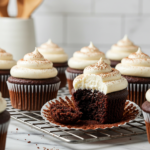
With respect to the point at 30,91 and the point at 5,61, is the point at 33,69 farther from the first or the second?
the point at 5,61

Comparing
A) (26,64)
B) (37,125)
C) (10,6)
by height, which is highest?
(10,6)

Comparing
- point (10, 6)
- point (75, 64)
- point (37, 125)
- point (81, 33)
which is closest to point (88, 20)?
point (81, 33)

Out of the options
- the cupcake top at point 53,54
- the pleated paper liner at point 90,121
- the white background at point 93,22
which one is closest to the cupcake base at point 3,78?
the cupcake top at point 53,54

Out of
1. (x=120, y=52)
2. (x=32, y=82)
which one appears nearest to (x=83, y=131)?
(x=32, y=82)

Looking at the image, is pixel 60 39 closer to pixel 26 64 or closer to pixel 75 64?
pixel 75 64

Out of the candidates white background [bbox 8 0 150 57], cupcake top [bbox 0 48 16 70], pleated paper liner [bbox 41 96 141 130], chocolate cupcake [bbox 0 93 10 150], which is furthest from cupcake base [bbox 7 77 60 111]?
white background [bbox 8 0 150 57]

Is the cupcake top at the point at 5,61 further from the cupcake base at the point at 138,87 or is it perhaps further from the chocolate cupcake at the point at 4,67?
the cupcake base at the point at 138,87
